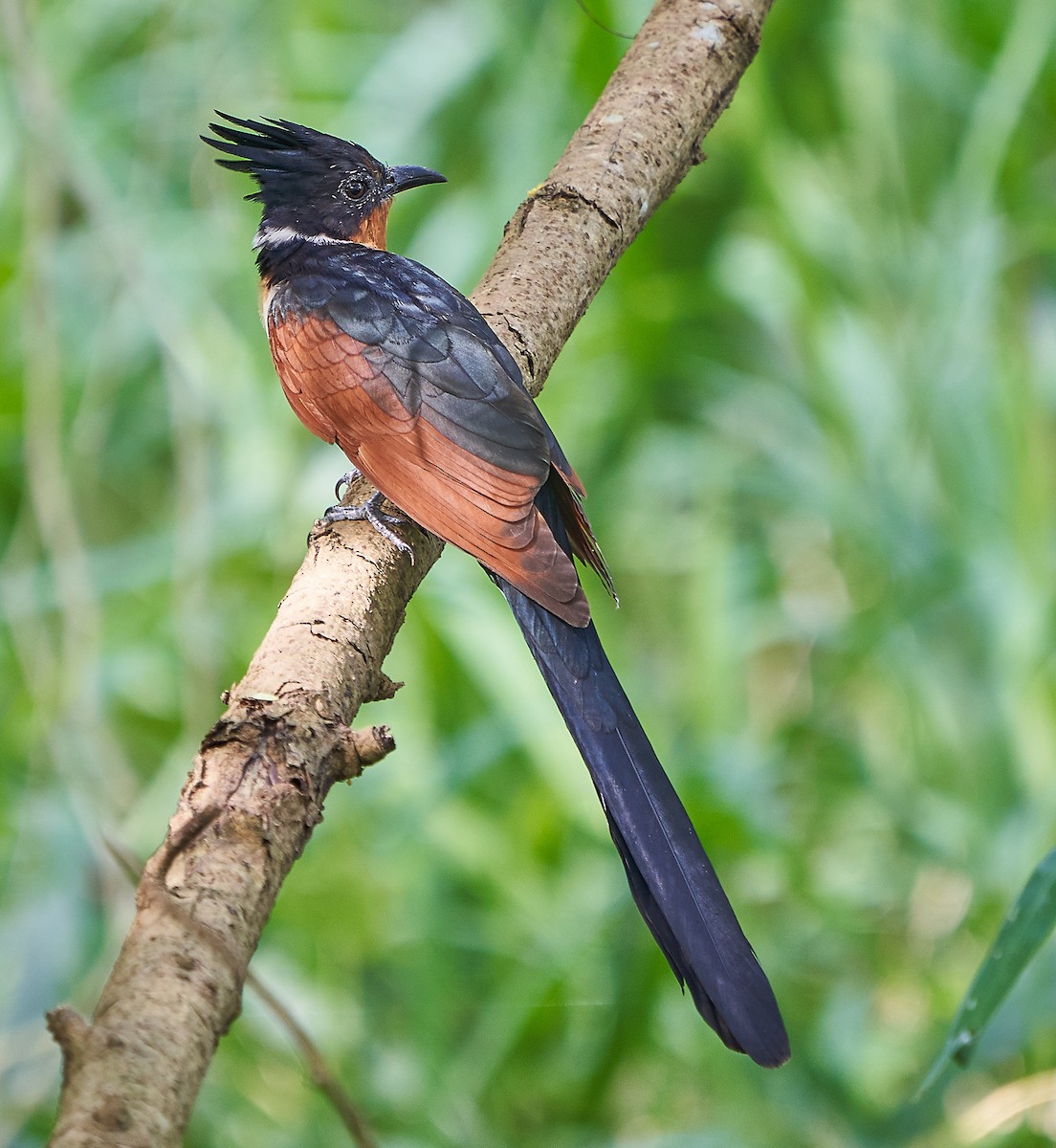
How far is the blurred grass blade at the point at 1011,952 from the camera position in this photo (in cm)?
130

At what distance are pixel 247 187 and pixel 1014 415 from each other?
94.8 inches

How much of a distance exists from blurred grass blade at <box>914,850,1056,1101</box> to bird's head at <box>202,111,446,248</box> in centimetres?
156

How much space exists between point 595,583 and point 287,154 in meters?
1.42

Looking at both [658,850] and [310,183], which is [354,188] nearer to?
[310,183]

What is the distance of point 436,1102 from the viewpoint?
2604mm

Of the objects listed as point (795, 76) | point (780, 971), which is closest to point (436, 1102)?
point (780, 971)

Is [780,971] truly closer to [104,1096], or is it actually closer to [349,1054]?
[349,1054]

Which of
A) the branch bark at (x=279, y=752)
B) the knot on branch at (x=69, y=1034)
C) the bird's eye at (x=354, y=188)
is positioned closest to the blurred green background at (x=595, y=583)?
the bird's eye at (x=354, y=188)

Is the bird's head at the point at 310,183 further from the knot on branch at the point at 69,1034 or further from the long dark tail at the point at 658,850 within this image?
the knot on branch at the point at 69,1034

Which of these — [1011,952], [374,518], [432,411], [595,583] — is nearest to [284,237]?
[432,411]

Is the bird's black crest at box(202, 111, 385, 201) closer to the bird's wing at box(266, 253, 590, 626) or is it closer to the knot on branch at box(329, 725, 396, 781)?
the bird's wing at box(266, 253, 590, 626)

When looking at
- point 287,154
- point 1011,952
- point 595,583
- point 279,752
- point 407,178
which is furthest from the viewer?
point 595,583

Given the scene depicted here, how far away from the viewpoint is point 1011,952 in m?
1.31

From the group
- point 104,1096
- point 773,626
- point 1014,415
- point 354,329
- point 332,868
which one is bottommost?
point 104,1096
